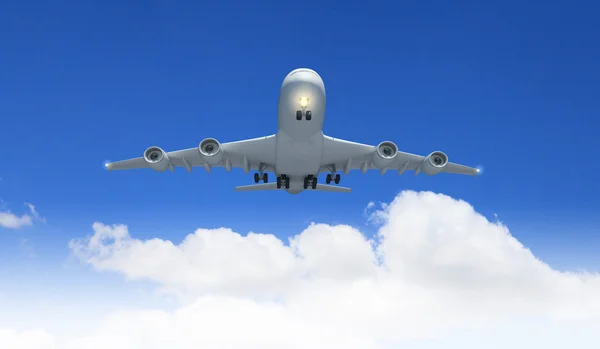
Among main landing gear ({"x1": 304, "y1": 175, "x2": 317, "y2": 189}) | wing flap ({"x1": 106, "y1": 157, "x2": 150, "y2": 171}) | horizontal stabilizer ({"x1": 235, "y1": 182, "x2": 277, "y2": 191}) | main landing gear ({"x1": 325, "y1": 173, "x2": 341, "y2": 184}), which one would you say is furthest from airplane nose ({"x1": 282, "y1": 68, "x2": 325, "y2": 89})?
wing flap ({"x1": 106, "y1": 157, "x2": 150, "y2": 171})

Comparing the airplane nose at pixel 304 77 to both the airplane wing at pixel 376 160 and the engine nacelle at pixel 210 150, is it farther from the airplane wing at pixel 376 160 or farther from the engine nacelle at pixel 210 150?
the engine nacelle at pixel 210 150

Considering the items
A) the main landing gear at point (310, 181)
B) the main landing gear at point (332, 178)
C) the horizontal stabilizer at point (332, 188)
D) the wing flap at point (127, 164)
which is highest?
the main landing gear at point (332, 178)

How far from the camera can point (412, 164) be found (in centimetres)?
4000

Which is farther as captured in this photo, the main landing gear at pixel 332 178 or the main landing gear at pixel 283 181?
the main landing gear at pixel 332 178

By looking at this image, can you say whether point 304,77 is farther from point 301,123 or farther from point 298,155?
point 298,155

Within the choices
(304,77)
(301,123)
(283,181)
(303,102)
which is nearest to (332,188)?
(283,181)

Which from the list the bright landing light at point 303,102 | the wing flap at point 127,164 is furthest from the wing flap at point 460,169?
the wing flap at point 127,164

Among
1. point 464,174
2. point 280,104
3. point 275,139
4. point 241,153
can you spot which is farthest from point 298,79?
point 464,174

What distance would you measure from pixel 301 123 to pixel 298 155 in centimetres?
393

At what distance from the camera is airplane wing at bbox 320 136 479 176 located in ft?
119

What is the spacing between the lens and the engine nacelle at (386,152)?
3566 cm

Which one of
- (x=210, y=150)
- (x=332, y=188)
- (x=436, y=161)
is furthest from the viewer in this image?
(x=332, y=188)

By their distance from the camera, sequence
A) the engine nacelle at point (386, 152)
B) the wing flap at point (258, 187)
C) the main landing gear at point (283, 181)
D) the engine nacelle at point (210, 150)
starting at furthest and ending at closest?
the wing flap at point (258, 187) → the main landing gear at point (283, 181) → the engine nacelle at point (386, 152) → the engine nacelle at point (210, 150)

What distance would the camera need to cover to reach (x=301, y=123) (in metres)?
32.4
